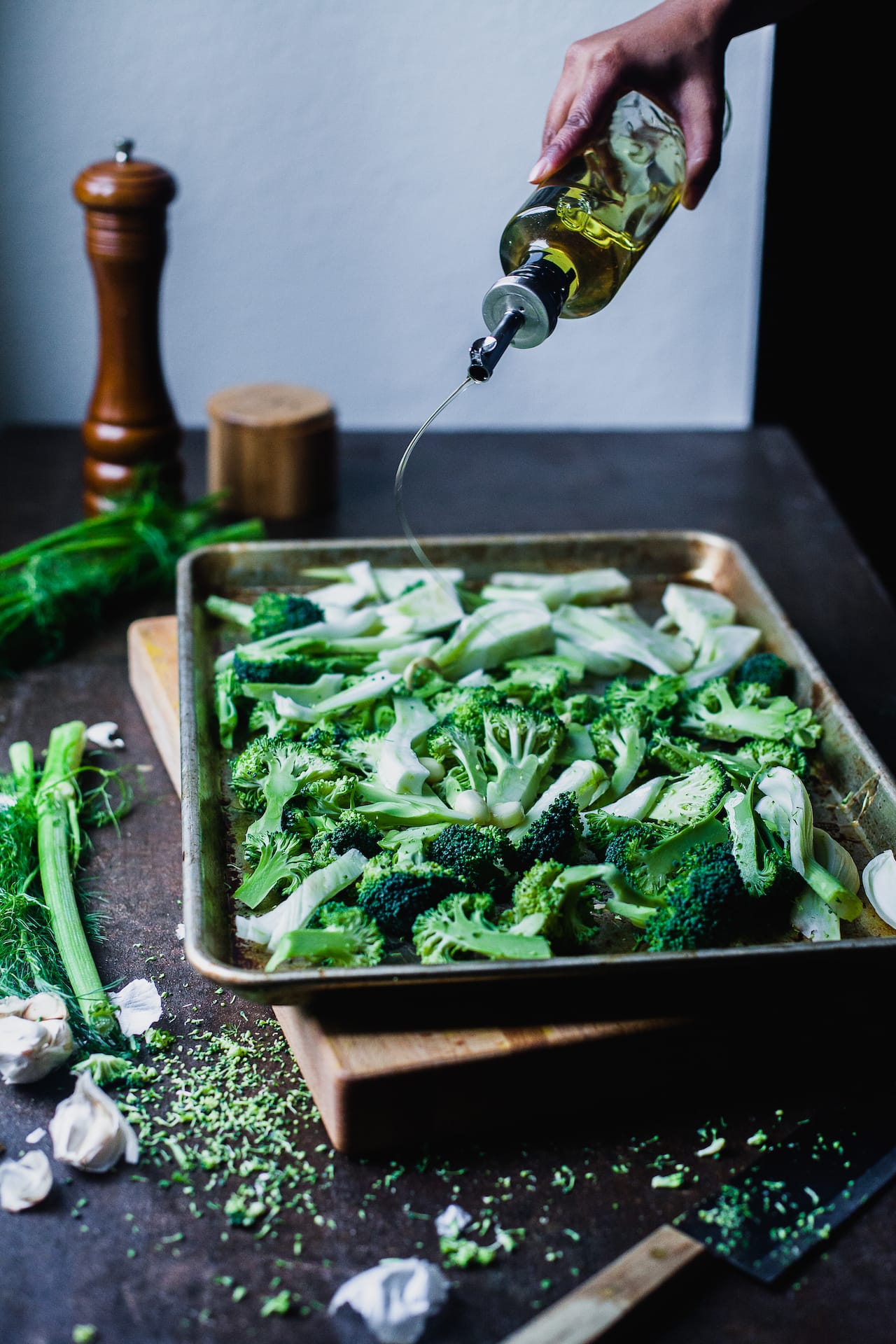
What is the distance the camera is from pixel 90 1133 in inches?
47.1

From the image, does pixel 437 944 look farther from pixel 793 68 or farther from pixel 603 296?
pixel 793 68

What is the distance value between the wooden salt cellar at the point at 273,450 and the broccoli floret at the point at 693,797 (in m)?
1.38

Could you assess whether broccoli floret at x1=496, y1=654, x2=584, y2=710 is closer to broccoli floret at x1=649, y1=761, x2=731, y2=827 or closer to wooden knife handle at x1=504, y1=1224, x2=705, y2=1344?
broccoli floret at x1=649, y1=761, x2=731, y2=827

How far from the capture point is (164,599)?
7.98 ft

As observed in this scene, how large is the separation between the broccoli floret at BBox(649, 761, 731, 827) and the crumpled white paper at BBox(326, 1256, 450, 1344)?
0.61 meters

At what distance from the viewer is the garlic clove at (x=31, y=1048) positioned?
1262 millimetres

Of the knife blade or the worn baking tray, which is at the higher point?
the worn baking tray

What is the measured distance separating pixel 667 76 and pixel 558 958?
1.12 meters

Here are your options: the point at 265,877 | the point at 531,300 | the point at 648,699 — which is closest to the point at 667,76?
the point at 531,300

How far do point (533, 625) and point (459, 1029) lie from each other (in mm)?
834

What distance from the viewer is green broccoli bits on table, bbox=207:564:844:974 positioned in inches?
51.9

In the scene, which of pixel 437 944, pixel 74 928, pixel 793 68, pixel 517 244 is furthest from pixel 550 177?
pixel 793 68

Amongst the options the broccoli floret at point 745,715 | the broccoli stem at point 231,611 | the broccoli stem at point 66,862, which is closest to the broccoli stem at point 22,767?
the broccoli stem at point 66,862

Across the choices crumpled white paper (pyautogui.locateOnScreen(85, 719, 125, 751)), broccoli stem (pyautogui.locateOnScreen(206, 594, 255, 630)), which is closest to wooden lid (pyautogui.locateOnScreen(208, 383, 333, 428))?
broccoli stem (pyautogui.locateOnScreen(206, 594, 255, 630))
